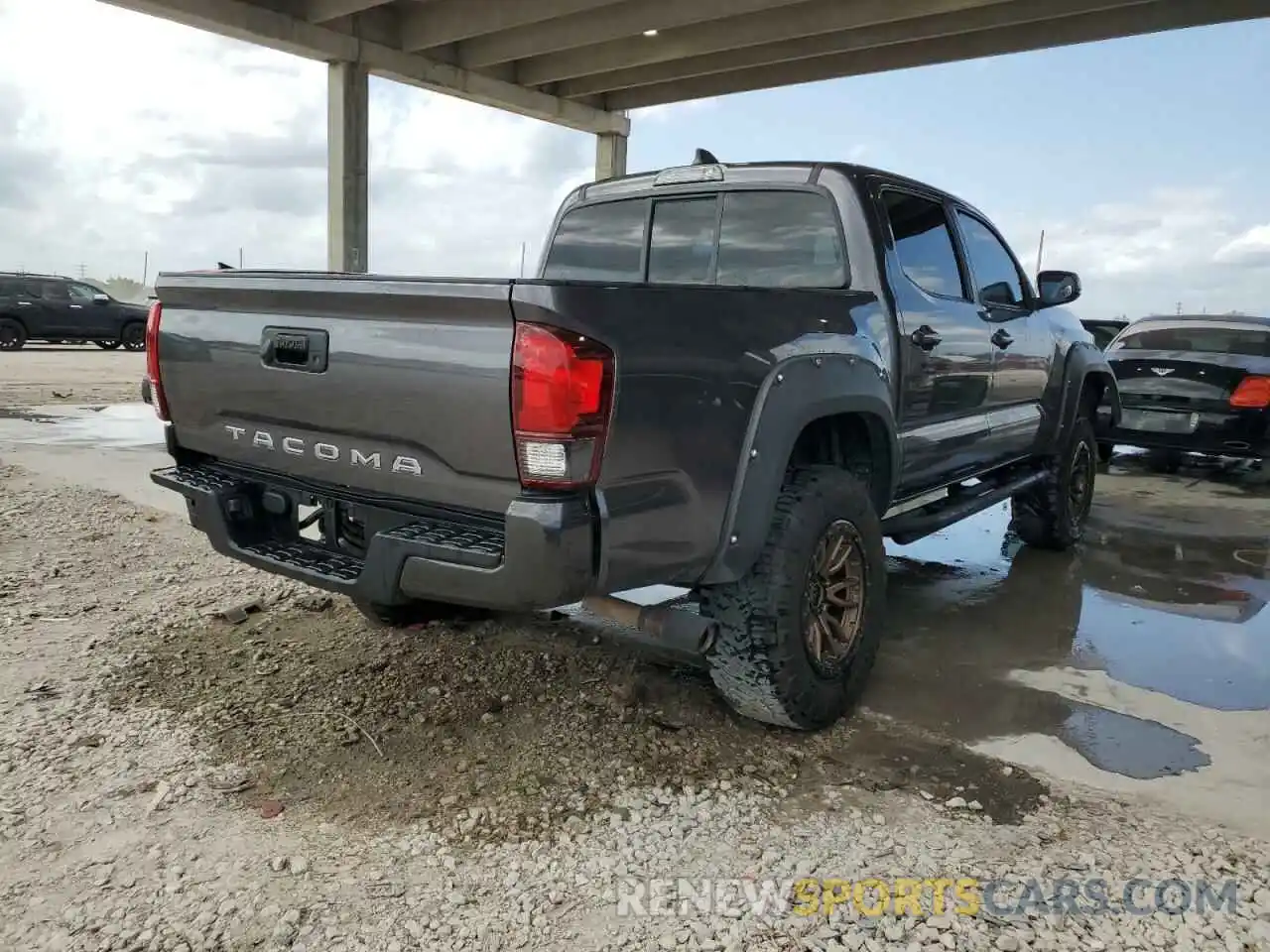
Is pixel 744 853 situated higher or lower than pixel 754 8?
lower

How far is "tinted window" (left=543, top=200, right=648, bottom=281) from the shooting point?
14.8ft

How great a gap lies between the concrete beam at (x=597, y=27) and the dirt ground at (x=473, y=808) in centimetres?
1096

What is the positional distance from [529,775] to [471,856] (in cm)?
44

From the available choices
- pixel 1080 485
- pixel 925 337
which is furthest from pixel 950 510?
pixel 1080 485

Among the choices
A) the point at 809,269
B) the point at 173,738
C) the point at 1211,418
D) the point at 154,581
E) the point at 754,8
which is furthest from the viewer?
the point at 754,8

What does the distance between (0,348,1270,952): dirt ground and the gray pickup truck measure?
0.37 m

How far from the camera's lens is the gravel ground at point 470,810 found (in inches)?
91.4

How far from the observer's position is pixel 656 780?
9.86 feet

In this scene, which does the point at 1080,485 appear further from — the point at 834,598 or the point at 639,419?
the point at 639,419

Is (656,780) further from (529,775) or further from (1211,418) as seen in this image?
(1211,418)

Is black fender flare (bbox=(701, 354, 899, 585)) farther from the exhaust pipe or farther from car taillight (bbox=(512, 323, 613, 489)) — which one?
car taillight (bbox=(512, 323, 613, 489))

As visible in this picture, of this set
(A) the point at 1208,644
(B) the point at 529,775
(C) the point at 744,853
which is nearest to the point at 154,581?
(B) the point at 529,775

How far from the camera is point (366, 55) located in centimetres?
1497

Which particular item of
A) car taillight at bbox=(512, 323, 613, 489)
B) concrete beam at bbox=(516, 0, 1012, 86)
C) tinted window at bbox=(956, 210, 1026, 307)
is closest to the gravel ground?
car taillight at bbox=(512, 323, 613, 489)
